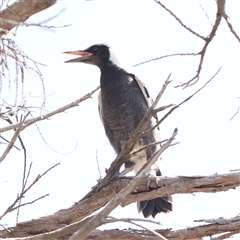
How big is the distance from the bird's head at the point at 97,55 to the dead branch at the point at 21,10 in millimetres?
3310

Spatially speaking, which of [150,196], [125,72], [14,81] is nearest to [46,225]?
[150,196]

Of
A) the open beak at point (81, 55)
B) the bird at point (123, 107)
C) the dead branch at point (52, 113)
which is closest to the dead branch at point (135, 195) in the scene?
the dead branch at point (52, 113)

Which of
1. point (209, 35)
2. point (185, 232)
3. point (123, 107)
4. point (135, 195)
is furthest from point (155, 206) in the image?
point (209, 35)

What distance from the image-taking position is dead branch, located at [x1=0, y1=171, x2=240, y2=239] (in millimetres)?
3242

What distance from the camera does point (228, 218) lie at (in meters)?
3.15

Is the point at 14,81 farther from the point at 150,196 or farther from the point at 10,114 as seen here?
the point at 150,196

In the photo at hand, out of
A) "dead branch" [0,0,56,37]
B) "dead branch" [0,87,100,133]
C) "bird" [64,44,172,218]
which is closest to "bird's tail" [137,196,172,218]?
"bird" [64,44,172,218]

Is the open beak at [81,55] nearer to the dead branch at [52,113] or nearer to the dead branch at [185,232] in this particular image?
the dead branch at [52,113]

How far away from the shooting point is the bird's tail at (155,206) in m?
4.42

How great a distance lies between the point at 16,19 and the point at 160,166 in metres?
3.18

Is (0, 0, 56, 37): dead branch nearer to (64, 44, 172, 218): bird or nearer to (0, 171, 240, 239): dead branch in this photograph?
(0, 171, 240, 239): dead branch

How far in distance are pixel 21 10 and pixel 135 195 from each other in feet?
5.86

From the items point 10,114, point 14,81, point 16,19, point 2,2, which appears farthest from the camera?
point 10,114

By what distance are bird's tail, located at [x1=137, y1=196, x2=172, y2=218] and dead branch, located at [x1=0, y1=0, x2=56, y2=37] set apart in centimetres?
275
